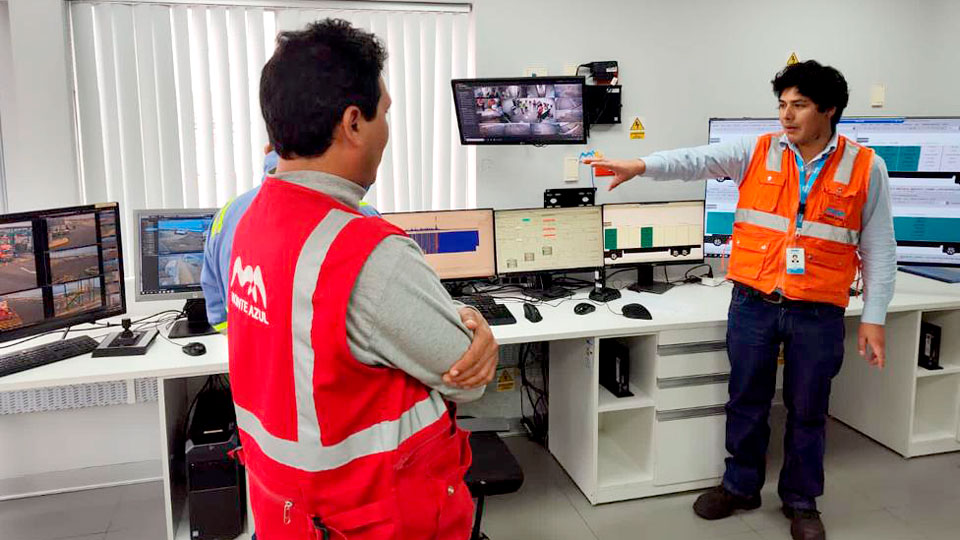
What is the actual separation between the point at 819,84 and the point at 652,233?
1.17 m

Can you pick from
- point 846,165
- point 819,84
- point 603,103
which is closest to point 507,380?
point 603,103

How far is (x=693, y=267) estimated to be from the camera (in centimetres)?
364

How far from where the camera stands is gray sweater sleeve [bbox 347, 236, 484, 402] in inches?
37.6

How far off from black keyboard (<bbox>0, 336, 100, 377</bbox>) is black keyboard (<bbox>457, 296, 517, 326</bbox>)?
4.74ft

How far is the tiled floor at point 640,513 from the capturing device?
→ 8.63 ft

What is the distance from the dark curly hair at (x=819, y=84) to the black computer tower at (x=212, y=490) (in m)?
2.34

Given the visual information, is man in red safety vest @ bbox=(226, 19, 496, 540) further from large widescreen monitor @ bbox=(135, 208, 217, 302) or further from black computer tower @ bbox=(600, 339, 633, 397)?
black computer tower @ bbox=(600, 339, 633, 397)

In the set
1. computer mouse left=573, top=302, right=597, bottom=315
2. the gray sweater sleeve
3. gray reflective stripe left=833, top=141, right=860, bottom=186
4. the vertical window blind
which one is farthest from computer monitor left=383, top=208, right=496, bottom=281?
the gray sweater sleeve

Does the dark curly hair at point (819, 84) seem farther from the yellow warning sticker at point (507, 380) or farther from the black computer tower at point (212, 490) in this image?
the black computer tower at point (212, 490)

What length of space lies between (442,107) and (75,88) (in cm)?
160

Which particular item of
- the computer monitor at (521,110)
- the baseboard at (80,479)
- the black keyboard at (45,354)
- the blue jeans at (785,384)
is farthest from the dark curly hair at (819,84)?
the baseboard at (80,479)

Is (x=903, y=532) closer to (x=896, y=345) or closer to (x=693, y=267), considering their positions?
(x=896, y=345)

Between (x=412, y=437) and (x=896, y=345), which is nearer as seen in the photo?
(x=412, y=437)

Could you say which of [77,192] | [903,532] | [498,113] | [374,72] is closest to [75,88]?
[77,192]
